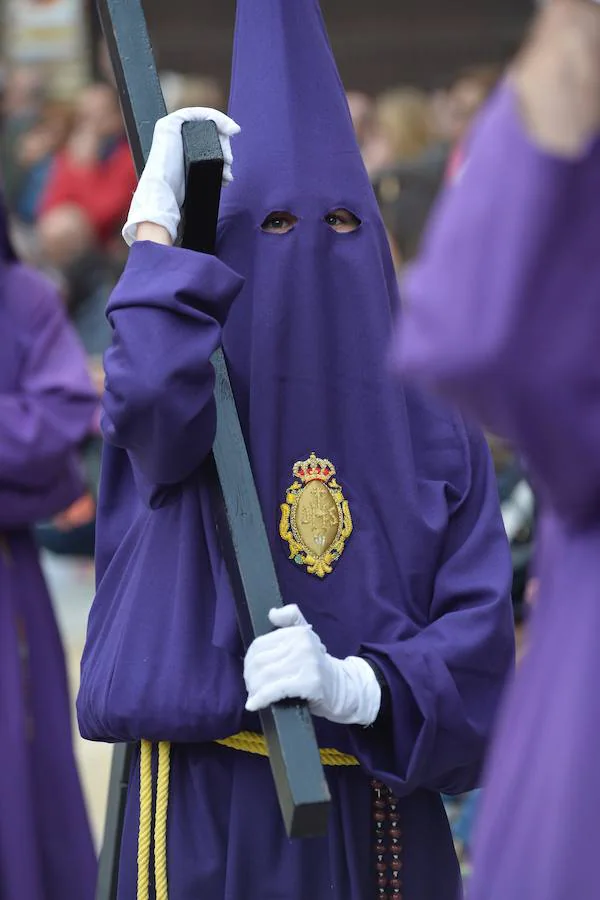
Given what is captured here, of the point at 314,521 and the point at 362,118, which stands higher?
the point at 362,118

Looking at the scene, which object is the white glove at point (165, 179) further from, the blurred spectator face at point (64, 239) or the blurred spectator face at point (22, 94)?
the blurred spectator face at point (22, 94)

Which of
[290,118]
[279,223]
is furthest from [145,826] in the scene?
[290,118]

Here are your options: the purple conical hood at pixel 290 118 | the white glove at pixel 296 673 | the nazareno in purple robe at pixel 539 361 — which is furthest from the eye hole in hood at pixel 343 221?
the nazareno in purple robe at pixel 539 361

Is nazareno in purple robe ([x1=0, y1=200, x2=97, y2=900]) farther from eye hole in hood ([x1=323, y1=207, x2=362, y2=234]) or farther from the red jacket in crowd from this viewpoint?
the red jacket in crowd

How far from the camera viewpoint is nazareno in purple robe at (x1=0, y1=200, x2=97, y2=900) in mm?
3615

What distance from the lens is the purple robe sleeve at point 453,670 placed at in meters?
2.38

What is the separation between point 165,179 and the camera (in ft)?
7.80

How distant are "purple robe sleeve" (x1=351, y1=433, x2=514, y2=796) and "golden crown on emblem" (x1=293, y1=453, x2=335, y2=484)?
22cm

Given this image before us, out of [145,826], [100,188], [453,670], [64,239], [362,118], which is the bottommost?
[145,826]

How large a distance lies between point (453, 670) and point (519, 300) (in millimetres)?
1090

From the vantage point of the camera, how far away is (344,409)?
101 inches

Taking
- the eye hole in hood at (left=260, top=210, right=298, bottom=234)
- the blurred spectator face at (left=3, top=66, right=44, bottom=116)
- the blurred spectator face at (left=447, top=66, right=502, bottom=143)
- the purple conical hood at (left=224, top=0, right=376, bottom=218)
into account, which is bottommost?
the eye hole in hood at (left=260, top=210, right=298, bottom=234)

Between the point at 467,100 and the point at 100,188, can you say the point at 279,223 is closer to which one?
the point at 467,100

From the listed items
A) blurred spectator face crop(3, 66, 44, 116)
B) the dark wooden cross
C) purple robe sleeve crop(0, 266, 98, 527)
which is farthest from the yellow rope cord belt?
blurred spectator face crop(3, 66, 44, 116)
